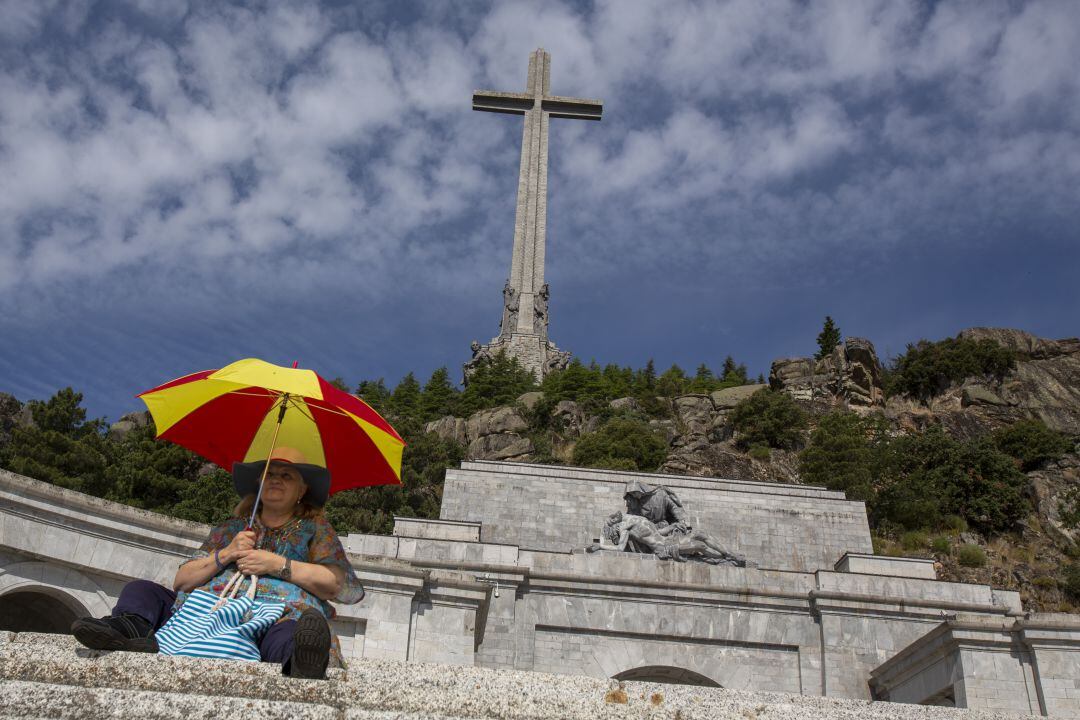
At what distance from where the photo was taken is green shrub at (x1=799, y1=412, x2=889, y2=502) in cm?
3788

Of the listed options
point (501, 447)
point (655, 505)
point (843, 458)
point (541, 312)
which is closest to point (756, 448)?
point (843, 458)

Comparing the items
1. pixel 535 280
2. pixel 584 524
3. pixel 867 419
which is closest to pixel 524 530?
pixel 584 524

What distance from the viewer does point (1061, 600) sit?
31500mm

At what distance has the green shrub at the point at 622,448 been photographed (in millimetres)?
41812

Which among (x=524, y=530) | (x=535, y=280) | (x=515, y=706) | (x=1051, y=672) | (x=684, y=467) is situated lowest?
(x=515, y=706)

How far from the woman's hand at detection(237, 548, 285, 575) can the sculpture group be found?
15.5 metres

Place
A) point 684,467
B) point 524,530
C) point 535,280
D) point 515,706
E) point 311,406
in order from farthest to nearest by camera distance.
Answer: point 535,280 → point 684,467 → point 524,530 → point 311,406 → point 515,706

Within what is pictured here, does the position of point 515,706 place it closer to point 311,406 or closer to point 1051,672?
point 311,406

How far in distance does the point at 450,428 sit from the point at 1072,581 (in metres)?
29.6

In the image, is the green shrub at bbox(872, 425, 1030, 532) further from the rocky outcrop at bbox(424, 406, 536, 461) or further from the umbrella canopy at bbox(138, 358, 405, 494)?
the umbrella canopy at bbox(138, 358, 405, 494)

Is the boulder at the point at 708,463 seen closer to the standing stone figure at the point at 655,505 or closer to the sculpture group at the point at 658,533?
the sculpture group at the point at 658,533

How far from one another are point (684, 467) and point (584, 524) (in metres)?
14.5

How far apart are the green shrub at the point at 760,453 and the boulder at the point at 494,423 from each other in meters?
12.4

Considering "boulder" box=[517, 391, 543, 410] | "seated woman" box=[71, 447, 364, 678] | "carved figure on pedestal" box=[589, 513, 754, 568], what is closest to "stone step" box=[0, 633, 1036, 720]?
"seated woman" box=[71, 447, 364, 678]
